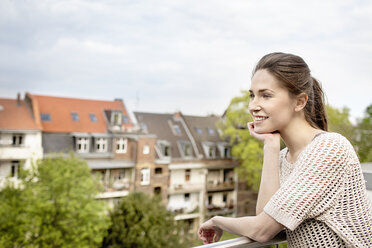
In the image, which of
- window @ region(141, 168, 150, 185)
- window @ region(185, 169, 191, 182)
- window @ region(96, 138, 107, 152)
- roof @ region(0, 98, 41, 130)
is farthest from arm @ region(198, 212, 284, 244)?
window @ region(185, 169, 191, 182)

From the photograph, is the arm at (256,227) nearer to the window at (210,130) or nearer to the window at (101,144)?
the window at (101,144)

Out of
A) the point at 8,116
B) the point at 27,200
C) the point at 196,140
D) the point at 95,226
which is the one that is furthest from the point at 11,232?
the point at 196,140

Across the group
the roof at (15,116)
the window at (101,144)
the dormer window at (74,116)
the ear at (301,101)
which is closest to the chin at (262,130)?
the ear at (301,101)

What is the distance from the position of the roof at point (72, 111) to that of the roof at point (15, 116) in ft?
1.27

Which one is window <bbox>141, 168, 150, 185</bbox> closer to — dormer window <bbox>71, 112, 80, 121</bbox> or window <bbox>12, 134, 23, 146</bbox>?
dormer window <bbox>71, 112, 80, 121</bbox>

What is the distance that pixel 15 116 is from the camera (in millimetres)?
14422

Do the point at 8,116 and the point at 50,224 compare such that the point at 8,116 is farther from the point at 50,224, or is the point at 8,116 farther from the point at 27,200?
the point at 50,224

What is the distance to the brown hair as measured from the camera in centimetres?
117

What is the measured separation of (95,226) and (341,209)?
433 inches

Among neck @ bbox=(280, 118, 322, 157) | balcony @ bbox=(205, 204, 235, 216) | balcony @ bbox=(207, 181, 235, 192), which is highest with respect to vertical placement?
neck @ bbox=(280, 118, 322, 157)

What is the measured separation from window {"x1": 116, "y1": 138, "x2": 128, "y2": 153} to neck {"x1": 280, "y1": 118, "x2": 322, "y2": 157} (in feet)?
50.3

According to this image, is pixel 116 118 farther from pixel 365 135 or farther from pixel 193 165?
pixel 365 135

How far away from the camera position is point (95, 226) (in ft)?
36.5

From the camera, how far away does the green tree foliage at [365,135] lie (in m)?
7.77
